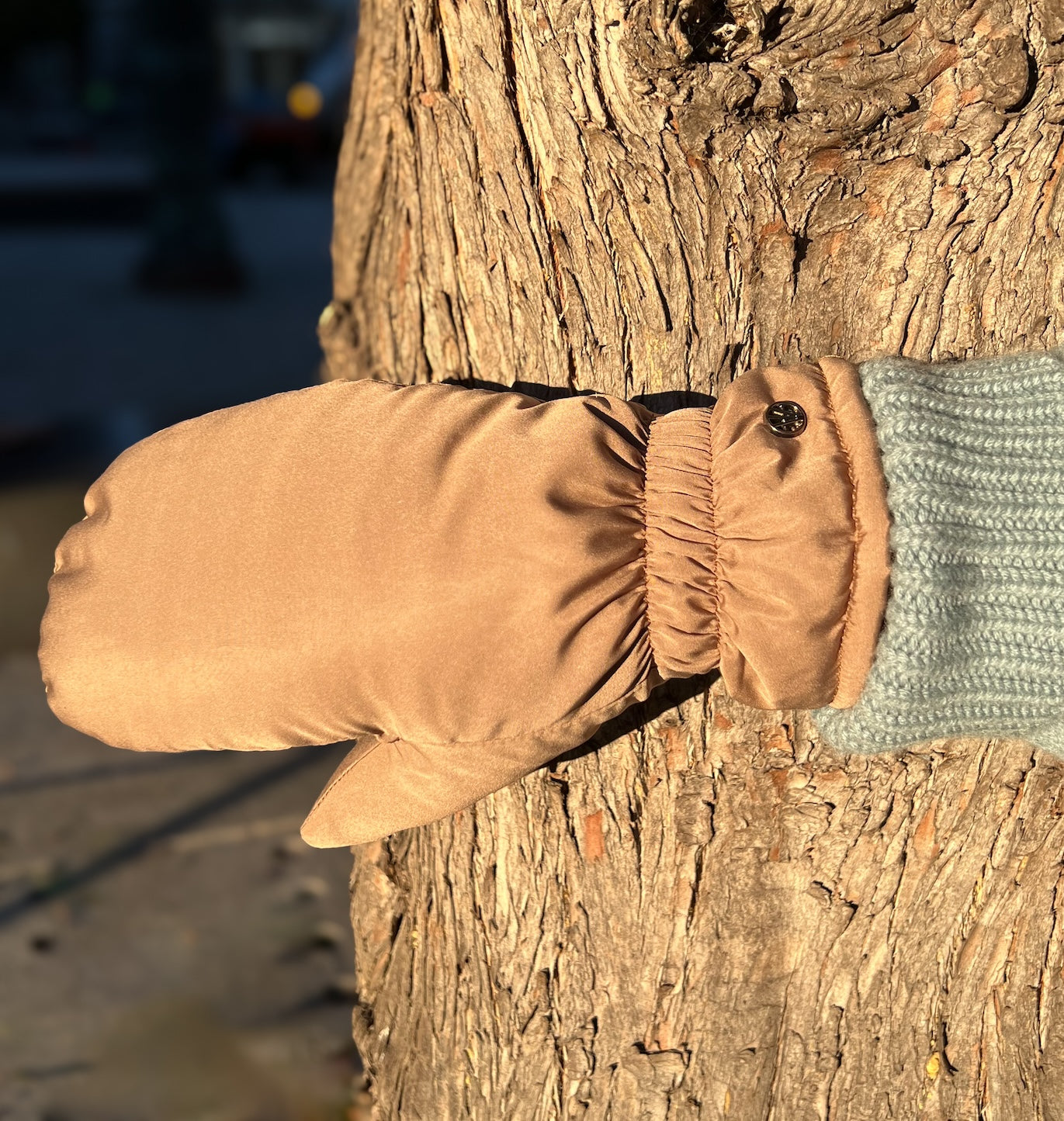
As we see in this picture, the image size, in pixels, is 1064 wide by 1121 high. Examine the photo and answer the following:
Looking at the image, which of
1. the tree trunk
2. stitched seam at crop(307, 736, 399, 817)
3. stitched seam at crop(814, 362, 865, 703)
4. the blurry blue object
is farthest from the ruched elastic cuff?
the blurry blue object

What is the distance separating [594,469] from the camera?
4.64 ft

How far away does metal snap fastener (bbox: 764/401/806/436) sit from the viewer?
4.64 feet

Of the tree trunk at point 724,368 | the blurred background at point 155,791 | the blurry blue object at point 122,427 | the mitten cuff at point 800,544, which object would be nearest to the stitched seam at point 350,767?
the tree trunk at point 724,368

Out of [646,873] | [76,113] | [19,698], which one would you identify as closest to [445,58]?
[646,873]

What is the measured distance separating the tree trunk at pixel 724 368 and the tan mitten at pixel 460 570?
0.87 feet

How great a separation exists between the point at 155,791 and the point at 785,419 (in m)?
3.72

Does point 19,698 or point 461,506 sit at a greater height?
point 461,506

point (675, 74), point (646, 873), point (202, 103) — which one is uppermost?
point (202, 103)

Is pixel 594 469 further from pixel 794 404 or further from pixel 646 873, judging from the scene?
pixel 646 873

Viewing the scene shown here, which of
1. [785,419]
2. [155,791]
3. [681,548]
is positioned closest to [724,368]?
[785,419]

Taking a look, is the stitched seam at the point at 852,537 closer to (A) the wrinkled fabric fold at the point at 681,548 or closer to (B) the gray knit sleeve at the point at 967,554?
(B) the gray knit sleeve at the point at 967,554

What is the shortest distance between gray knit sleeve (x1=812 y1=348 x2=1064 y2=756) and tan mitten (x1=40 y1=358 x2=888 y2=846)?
0.04 meters

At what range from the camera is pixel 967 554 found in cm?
142

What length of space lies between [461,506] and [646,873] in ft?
2.51
